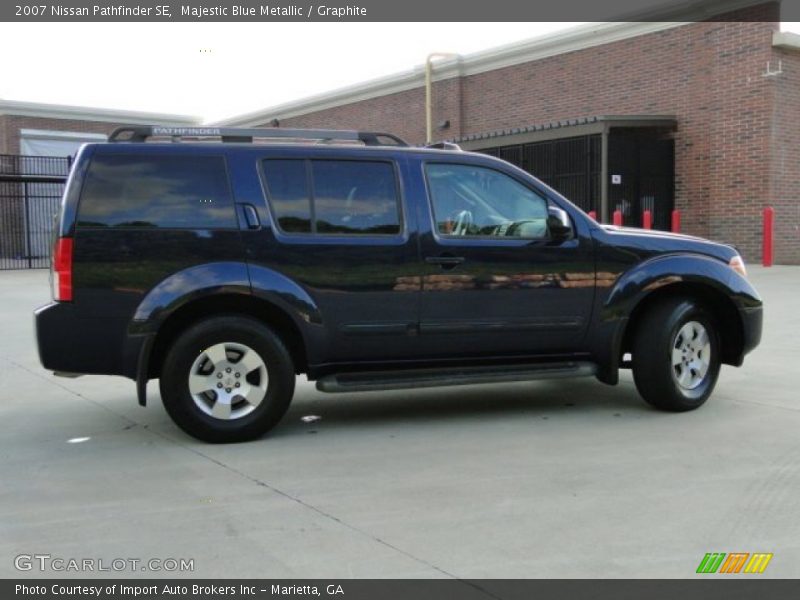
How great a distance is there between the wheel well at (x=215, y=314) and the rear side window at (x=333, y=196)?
569 millimetres

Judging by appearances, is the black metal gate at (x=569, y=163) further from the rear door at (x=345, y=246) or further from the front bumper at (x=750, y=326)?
the rear door at (x=345, y=246)

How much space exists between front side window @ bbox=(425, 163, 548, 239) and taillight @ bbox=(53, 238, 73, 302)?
2.46m

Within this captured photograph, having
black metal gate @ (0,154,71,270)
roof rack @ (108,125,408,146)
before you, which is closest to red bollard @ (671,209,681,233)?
roof rack @ (108,125,408,146)

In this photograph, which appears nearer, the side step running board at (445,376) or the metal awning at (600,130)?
the side step running board at (445,376)

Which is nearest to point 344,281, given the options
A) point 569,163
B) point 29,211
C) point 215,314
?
point 215,314

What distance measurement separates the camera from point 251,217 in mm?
5500

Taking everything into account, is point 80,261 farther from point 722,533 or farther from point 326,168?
point 722,533

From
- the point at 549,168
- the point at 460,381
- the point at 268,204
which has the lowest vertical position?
the point at 460,381

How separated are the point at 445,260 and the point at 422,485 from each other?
1751 mm

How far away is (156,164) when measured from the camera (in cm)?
542

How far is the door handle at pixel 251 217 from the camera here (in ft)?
18.0

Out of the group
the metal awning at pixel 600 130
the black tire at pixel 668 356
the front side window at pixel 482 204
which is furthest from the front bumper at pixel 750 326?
the metal awning at pixel 600 130
